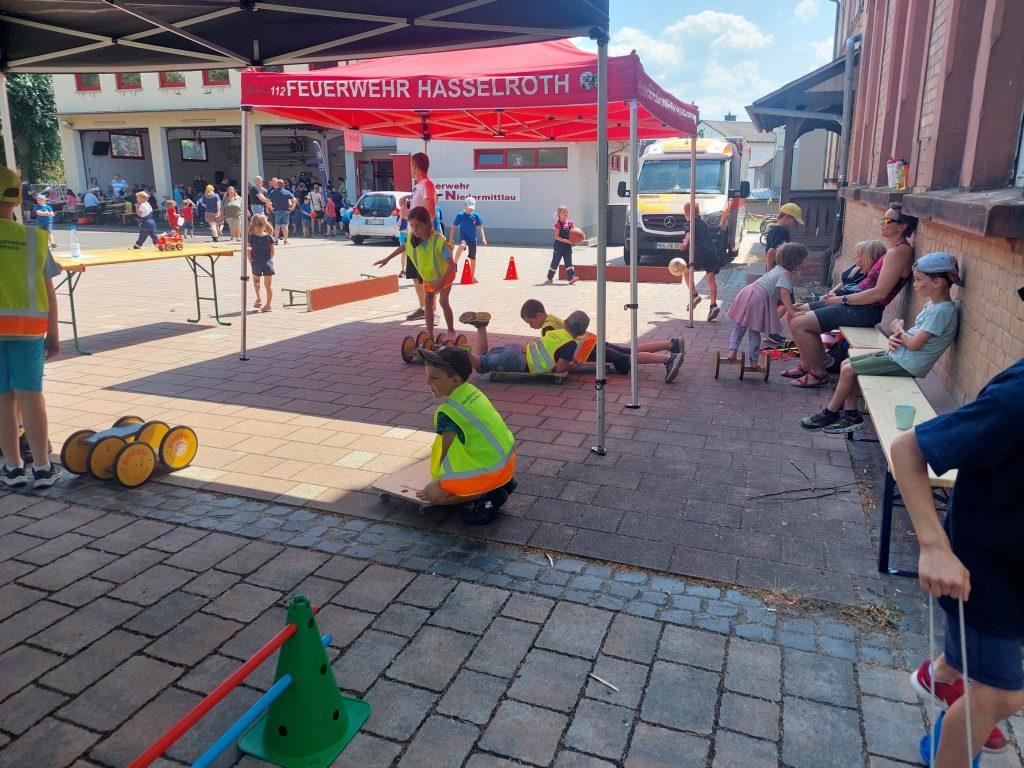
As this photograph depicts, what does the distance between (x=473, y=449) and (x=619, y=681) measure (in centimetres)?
158

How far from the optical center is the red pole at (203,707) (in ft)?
6.08

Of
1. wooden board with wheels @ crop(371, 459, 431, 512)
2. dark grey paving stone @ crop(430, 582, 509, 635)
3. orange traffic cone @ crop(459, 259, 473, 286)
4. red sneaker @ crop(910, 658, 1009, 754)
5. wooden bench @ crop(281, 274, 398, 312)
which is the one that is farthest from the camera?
orange traffic cone @ crop(459, 259, 473, 286)

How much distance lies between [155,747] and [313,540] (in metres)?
2.31

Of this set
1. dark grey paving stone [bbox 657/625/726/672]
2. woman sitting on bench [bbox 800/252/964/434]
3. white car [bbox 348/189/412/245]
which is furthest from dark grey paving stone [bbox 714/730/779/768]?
white car [bbox 348/189/412/245]

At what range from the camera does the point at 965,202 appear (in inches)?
175

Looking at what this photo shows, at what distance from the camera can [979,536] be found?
2076 mm

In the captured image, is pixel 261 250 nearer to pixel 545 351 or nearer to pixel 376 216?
pixel 545 351

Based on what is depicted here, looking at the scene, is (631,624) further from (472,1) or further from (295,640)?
(472,1)

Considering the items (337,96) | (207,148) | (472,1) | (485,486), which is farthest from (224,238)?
(485,486)

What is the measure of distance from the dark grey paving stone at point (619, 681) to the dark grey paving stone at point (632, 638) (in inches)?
2.2

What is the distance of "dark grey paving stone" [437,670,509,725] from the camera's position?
2.79 meters

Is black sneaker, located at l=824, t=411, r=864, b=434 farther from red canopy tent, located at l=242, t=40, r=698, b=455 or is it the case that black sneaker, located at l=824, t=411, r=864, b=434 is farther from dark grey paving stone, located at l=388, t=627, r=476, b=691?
dark grey paving stone, located at l=388, t=627, r=476, b=691

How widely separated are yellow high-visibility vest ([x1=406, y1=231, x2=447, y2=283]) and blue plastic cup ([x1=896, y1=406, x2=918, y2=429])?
5.46 meters

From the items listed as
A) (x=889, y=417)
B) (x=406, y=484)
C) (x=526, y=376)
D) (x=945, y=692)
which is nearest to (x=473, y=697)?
(x=945, y=692)
